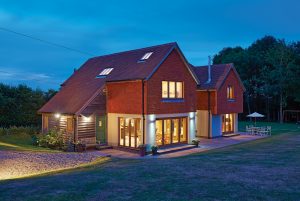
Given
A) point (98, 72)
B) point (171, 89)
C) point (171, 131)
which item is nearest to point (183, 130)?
point (171, 131)

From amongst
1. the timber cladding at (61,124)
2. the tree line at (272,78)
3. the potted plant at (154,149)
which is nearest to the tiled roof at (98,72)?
the timber cladding at (61,124)

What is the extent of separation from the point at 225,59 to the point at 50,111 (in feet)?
111

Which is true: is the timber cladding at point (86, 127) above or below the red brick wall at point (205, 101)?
below

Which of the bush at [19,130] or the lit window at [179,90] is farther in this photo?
the bush at [19,130]

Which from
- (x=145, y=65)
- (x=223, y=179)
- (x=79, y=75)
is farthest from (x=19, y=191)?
(x=79, y=75)

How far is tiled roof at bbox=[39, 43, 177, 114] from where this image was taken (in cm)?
2034

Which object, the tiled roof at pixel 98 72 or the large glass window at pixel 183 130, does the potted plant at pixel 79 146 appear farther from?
the large glass window at pixel 183 130

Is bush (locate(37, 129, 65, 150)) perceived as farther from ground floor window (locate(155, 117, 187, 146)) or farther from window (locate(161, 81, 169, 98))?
window (locate(161, 81, 169, 98))

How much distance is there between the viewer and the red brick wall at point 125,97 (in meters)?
19.5

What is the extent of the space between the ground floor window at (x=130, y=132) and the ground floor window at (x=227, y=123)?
1183 cm

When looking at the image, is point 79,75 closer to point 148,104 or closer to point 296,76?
point 148,104

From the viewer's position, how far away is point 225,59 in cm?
4862

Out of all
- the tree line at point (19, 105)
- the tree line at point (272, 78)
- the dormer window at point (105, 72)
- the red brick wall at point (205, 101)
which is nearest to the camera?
the dormer window at point (105, 72)

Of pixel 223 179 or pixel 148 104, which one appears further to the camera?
pixel 148 104
